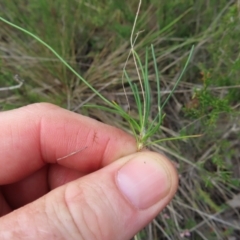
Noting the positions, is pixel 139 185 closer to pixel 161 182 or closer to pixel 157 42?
pixel 161 182

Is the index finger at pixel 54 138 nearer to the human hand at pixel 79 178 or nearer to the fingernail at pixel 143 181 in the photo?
the human hand at pixel 79 178

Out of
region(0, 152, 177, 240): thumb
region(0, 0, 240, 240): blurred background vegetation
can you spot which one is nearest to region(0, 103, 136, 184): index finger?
region(0, 152, 177, 240): thumb

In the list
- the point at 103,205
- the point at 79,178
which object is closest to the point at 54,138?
the point at 79,178

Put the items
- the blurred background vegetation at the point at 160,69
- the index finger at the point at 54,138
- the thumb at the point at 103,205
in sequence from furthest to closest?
1. the blurred background vegetation at the point at 160,69
2. the index finger at the point at 54,138
3. the thumb at the point at 103,205

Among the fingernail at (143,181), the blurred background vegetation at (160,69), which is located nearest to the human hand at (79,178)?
the fingernail at (143,181)

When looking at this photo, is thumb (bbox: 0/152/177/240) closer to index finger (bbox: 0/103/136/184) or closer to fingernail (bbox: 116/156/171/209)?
fingernail (bbox: 116/156/171/209)

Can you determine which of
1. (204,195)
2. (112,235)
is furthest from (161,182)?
(204,195)

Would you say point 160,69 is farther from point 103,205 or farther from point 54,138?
point 103,205
